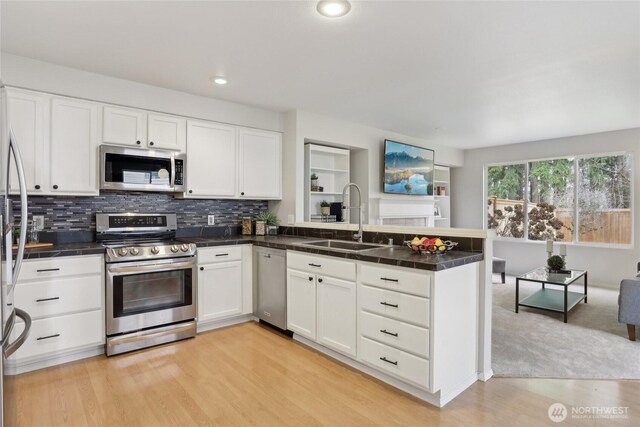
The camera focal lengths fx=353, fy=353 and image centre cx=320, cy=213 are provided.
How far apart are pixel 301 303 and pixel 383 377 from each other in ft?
3.15

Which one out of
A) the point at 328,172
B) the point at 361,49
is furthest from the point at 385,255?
the point at 328,172

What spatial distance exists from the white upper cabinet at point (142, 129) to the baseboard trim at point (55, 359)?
5.92ft

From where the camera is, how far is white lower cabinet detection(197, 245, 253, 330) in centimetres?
349

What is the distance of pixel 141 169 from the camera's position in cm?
338

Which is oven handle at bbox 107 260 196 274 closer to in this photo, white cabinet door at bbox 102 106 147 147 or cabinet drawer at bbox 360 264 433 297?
white cabinet door at bbox 102 106 147 147

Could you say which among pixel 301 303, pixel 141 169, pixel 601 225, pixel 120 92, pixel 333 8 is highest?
pixel 333 8

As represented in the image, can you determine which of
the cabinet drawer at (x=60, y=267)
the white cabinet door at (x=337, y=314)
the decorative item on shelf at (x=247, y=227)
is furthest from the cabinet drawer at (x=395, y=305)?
the cabinet drawer at (x=60, y=267)

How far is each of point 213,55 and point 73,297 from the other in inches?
87.3

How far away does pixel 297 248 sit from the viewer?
3.22 meters

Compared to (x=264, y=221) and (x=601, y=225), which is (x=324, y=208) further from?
(x=601, y=225)

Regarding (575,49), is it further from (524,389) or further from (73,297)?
(73,297)

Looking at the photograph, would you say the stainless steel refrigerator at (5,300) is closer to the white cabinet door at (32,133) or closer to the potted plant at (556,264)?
the white cabinet door at (32,133)

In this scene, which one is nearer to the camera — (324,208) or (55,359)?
(55,359)

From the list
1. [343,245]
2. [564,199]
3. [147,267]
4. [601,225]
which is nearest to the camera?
[147,267]
